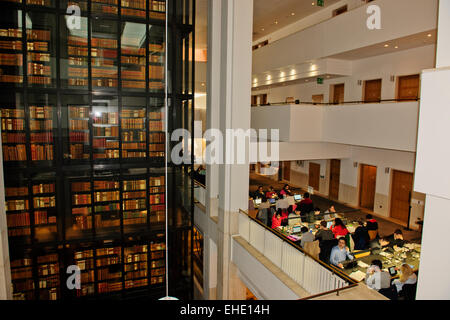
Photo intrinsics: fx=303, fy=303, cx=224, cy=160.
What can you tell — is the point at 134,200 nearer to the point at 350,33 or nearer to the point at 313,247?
the point at 313,247

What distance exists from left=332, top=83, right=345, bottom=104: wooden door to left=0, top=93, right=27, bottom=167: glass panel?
10362 mm

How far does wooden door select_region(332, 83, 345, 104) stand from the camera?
11.8 meters

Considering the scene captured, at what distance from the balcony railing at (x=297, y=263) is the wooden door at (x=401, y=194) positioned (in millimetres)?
6246

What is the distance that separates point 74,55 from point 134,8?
5.04 feet

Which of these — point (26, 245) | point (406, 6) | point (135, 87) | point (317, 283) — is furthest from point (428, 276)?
point (406, 6)

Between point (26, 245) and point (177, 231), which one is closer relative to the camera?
point (26, 245)

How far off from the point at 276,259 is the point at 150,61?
4690mm

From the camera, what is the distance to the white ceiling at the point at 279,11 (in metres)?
11.2

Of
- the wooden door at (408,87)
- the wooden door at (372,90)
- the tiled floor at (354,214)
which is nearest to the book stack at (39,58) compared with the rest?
the tiled floor at (354,214)

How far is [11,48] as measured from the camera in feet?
18.2

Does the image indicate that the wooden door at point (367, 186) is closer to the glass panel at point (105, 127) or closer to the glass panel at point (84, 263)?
the glass panel at point (105, 127)

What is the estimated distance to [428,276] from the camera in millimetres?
2365

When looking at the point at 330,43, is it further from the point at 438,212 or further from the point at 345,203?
the point at 438,212

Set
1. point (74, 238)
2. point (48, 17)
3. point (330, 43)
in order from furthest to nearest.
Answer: point (330, 43) → point (74, 238) → point (48, 17)
